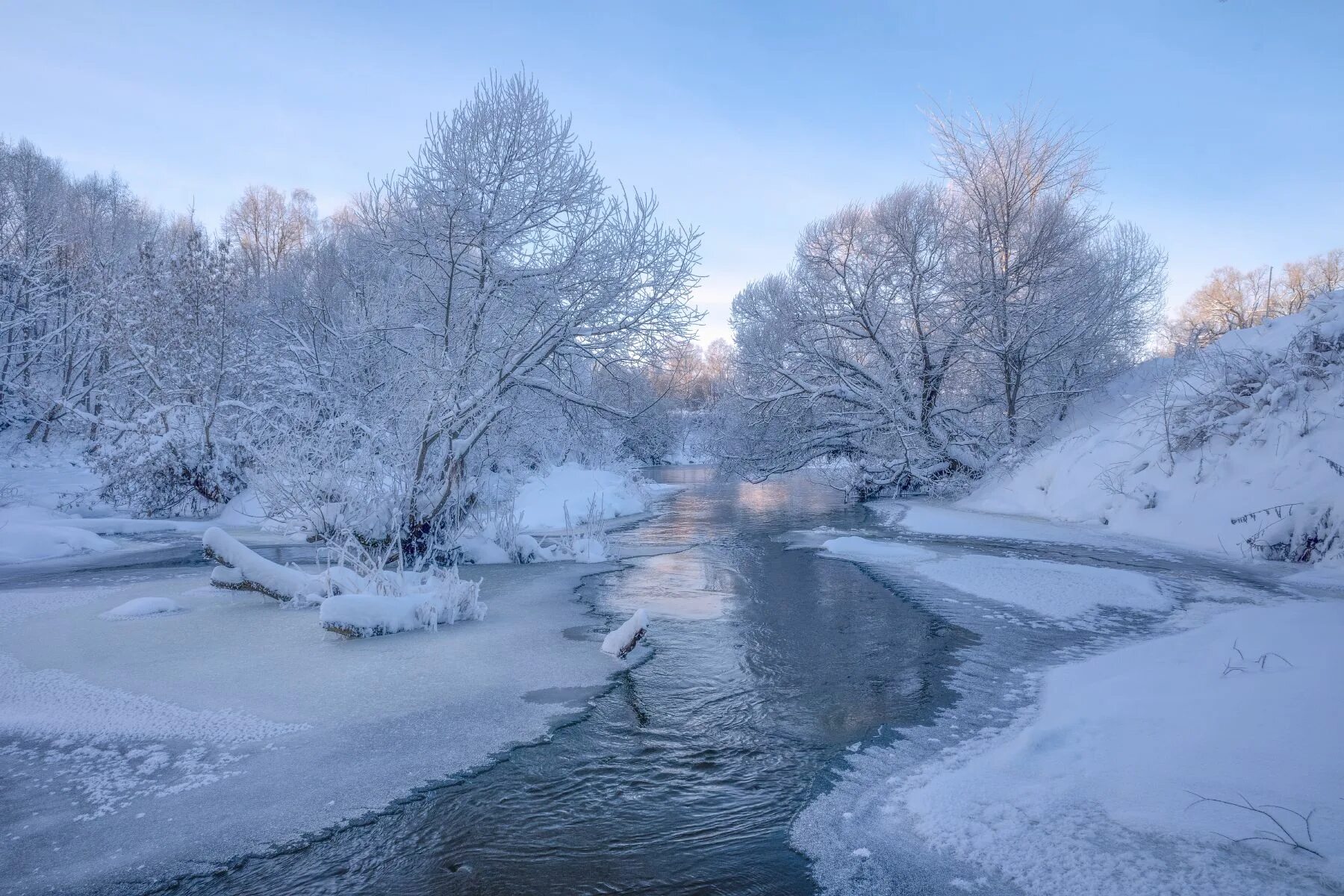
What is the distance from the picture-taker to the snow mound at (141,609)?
7281 mm

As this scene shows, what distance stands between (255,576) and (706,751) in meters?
6.05

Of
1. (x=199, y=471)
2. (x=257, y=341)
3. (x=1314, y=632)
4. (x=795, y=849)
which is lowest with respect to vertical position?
(x=795, y=849)

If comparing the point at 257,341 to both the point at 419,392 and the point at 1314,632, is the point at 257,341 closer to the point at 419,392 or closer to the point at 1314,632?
the point at 419,392

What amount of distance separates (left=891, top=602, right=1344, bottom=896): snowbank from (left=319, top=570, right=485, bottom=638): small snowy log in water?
4.89 metres

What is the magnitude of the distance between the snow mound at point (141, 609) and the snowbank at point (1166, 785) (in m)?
7.38

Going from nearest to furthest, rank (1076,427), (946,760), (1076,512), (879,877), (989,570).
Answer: (879,877) → (946,760) → (989,570) → (1076,512) → (1076,427)

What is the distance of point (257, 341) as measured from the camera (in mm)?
20875

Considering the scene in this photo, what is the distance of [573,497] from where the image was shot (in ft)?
64.5

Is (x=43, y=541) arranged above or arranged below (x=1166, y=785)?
above

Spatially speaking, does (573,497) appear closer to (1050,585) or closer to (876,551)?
(876,551)

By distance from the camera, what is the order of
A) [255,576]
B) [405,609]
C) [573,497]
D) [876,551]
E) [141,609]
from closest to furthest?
[405,609]
[141,609]
[255,576]
[876,551]
[573,497]

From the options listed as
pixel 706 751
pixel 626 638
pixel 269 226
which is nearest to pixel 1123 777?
pixel 706 751

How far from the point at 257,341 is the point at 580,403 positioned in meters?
14.4

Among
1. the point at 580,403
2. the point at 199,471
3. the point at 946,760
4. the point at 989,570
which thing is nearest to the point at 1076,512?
the point at 989,570
